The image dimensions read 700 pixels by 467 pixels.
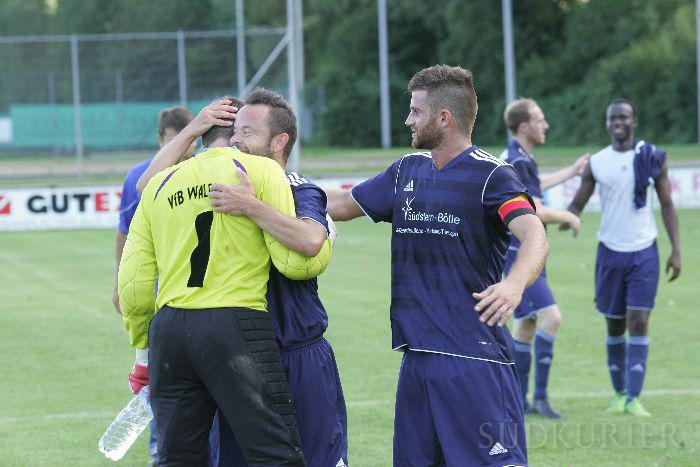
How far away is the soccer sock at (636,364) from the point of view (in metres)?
8.44

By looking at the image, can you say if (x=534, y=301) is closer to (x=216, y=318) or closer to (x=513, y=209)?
(x=513, y=209)

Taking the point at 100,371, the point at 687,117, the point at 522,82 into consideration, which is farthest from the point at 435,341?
the point at 522,82

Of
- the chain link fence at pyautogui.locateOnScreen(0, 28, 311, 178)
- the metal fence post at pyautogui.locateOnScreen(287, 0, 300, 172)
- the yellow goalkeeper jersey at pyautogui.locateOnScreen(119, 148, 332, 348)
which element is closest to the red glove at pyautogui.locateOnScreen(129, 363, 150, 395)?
the yellow goalkeeper jersey at pyautogui.locateOnScreen(119, 148, 332, 348)

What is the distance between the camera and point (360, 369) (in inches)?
396

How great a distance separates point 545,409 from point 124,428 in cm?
361

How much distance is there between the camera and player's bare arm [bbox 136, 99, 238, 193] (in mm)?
5258

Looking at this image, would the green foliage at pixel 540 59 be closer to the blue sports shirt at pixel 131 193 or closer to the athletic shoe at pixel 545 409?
the athletic shoe at pixel 545 409

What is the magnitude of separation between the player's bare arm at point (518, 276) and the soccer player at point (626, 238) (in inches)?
157

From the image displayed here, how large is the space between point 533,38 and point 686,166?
3616 cm

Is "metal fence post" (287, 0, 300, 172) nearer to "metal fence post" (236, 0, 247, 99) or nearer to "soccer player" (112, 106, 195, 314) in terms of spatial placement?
"metal fence post" (236, 0, 247, 99)

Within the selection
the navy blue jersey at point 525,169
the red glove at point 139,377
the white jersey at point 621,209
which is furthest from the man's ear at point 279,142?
the white jersey at point 621,209

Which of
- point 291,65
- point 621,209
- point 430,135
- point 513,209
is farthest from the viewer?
point 291,65

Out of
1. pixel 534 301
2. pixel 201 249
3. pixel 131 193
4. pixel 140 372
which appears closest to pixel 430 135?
pixel 201 249

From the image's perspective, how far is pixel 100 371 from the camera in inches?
400
